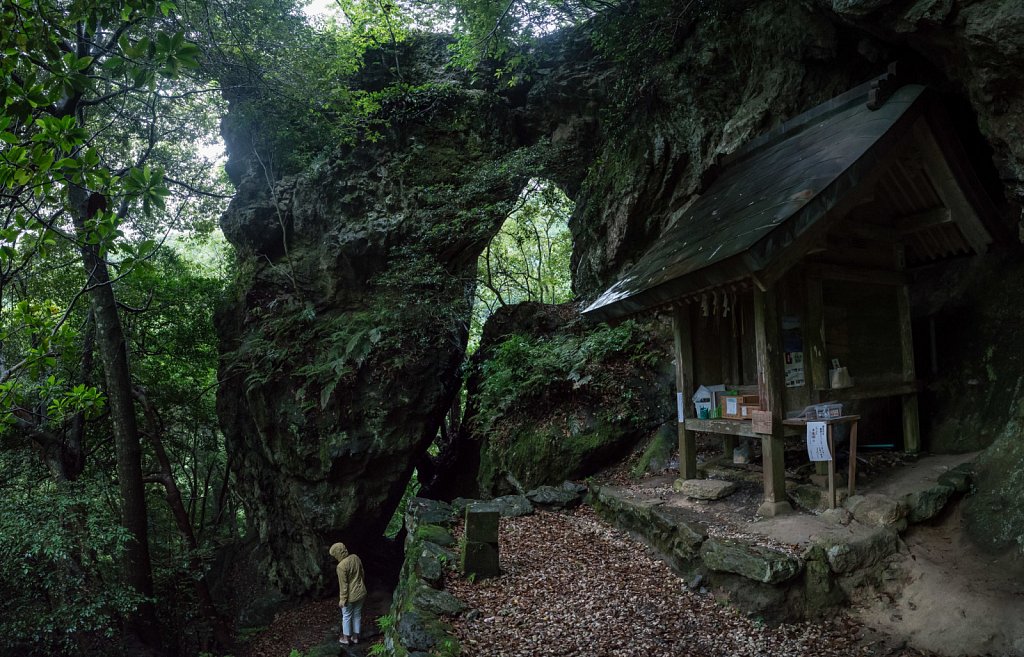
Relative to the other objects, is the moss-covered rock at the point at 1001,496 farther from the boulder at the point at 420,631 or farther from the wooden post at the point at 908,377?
the boulder at the point at 420,631

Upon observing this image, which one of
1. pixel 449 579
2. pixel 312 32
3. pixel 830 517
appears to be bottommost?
pixel 449 579

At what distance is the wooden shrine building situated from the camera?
5.59 metres

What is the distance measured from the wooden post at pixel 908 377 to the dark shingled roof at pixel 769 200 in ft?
7.81

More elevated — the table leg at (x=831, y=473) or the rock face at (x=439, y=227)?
the rock face at (x=439, y=227)

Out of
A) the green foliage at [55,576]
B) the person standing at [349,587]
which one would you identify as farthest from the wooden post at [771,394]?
the green foliage at [55,576]

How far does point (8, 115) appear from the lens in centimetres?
308

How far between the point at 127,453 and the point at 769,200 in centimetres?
1147

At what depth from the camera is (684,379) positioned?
7664 mm

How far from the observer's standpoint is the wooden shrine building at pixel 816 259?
5594 millimetres

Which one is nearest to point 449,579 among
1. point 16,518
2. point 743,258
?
point 743,258

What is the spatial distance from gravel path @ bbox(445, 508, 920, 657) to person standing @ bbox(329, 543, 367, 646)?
2.94 m

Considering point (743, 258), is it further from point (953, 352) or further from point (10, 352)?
point (10, 352)

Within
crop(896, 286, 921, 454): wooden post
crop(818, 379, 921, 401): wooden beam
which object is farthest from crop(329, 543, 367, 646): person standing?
crop(896, 286, 921, 454): wooden post

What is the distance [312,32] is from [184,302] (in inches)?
316
